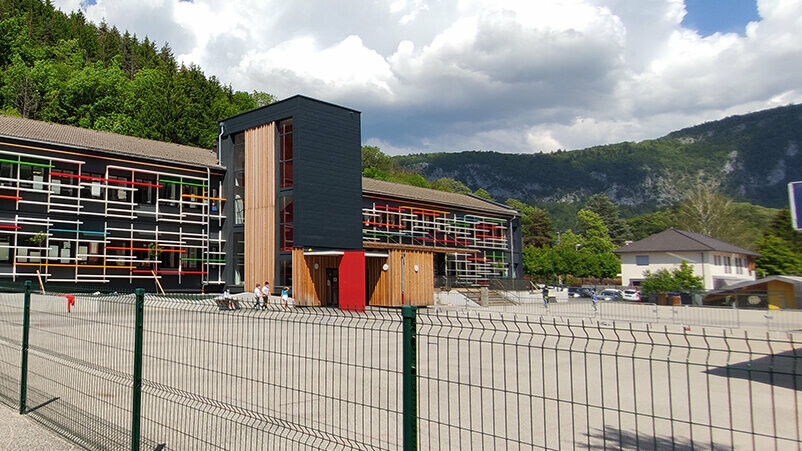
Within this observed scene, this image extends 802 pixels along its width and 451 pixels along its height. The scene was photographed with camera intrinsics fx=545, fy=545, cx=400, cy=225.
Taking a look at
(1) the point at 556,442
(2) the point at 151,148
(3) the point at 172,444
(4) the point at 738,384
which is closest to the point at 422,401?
(1) the point at 556,442

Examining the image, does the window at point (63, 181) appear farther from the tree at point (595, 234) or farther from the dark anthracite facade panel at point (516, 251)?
the tree at point (595, 234)

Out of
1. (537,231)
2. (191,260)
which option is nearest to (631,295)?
(191,260)

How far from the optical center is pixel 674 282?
4412cm

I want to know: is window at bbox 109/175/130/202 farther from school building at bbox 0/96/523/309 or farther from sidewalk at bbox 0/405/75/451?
sidewalk at bbox 0/405/75/451

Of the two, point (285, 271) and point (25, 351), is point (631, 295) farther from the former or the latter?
point (25, 351)

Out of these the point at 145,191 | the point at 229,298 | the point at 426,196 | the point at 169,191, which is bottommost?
the point at 229,298

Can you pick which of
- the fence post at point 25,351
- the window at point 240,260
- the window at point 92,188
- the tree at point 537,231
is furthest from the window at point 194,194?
the tree at point 537,231

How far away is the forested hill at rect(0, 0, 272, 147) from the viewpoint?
2108 inches

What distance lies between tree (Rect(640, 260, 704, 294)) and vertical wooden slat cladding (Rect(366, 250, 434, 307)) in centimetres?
2144

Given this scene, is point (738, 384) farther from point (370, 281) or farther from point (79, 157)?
point (79, 157)

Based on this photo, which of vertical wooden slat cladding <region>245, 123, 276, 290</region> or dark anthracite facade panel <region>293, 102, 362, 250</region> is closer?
dark anthracite facade panel <region>293, 102, 362, 250</region>

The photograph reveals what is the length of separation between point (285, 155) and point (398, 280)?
35.3 feet

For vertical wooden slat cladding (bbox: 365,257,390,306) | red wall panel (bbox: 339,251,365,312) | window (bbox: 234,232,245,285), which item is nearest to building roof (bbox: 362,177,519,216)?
vertical wooden slat cladding (bbox: 365,257,390,306)

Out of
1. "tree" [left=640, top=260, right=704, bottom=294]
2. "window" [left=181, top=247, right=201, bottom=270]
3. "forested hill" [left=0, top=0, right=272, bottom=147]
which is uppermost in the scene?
"forested hill" [left=0, top=0, right=272, bottom=147]
